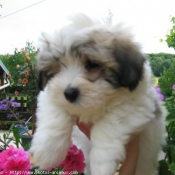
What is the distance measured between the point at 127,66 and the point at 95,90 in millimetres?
237

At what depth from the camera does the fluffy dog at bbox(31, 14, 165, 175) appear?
1466 millimetres

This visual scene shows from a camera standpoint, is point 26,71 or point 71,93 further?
point 26,71

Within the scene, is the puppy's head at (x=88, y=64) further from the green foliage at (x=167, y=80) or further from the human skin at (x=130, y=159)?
the green foliage at (x=167, y=80)

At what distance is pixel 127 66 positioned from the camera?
60.7 inches

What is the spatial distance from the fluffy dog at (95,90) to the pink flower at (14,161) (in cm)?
20

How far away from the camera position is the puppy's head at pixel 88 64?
1.44 m

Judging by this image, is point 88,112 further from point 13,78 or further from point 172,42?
point 13,78

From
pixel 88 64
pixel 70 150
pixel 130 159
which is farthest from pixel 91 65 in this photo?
pixel 130 159

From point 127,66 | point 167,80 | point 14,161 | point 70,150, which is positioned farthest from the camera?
point 167,80

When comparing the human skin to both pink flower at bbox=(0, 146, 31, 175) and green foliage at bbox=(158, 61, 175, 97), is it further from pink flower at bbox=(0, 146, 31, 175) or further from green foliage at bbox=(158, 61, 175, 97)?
green foliage at bbox=(158, 61, 175, 97)

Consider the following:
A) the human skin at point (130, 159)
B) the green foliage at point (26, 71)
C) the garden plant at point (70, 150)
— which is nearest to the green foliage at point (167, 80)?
the garden plant at point (70, 150)

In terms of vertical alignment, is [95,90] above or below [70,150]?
above

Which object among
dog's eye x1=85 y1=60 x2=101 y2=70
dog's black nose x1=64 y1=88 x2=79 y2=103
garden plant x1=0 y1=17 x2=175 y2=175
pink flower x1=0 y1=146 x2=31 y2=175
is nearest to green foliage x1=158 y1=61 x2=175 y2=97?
garden plant x1=0 y1=17 x2=175 y2=175

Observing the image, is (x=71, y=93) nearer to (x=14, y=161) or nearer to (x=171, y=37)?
(x=14, y=161)
